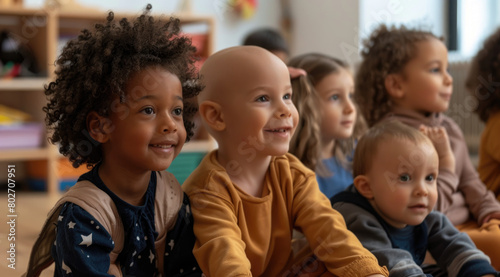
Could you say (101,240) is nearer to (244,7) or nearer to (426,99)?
(426,99)

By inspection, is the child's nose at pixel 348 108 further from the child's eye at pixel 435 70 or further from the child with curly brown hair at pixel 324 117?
the child's eye at pixel 435 70

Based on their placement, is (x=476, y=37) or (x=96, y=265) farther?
(x=476, y=37)

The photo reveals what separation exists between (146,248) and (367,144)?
0.58 meters

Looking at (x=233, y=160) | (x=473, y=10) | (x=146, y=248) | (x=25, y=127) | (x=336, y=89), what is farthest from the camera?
(x=473, y=10)

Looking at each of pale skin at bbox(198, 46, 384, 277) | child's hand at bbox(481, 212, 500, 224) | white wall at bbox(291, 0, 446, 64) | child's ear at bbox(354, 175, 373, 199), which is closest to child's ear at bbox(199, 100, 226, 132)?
pale skin at bbox(198, 46, 384, 277)

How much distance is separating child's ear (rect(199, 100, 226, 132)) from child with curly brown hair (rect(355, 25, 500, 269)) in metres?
0.77

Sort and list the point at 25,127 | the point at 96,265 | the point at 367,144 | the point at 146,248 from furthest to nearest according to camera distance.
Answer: the point at 25,127
the point at 367,144
the point at 146,248
the point at 96,265

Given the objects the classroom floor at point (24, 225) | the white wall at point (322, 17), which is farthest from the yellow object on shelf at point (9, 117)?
the white wall at point (322, 17)

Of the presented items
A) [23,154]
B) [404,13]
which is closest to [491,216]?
[404,13]

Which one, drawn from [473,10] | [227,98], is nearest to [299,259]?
[227,98]

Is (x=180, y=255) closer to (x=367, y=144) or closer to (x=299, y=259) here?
(x=299, y=259)

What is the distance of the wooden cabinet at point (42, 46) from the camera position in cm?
346

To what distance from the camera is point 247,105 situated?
114cm

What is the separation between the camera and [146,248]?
3.48 feet
